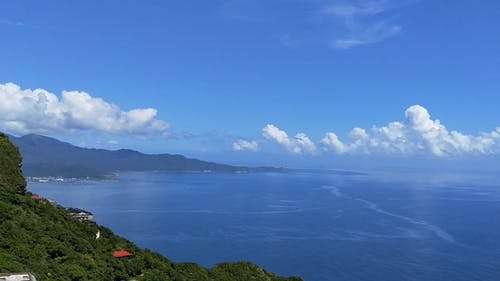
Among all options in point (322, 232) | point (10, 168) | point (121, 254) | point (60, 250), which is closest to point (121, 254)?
point (121, 254)

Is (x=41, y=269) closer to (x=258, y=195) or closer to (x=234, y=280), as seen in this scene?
(x=234, y=280)

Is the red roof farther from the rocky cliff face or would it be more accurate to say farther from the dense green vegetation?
the rocky cliff face

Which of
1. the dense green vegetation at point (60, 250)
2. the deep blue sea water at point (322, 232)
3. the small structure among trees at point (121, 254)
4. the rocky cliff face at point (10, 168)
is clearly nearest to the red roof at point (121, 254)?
the small structure among trees at point (121, 254)

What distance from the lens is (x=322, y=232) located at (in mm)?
111000

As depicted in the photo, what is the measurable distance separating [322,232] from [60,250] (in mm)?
92599

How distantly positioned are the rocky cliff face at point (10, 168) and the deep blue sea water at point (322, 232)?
48.7 metres

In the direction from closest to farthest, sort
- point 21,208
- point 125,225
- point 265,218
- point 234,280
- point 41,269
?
1. point 41,269
2. point 21,208
3. point 234,280
4. point 125,225
5. point 265,218

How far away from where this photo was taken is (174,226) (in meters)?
115

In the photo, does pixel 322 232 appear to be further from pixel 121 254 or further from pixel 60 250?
pixel 60 250

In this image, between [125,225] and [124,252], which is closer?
[124,252]

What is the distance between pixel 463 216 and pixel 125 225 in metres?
93.0

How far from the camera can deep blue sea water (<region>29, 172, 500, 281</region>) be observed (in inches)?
3152

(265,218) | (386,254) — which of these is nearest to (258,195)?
(265,218)

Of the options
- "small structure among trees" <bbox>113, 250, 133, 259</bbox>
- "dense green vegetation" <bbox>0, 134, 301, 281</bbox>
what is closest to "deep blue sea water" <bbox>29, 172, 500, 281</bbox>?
"dense green vegetation" <bbox>0, 134, 301, 281</bbox>
